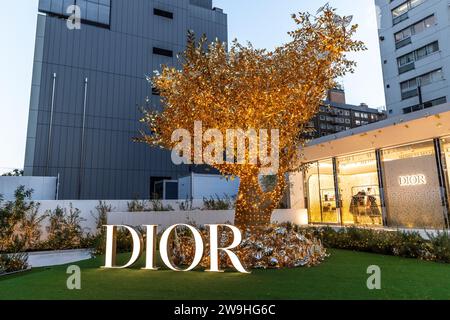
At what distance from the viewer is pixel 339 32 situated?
7.05 m

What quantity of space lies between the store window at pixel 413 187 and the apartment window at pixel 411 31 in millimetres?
21966

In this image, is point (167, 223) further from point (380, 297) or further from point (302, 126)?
point (380, 297)

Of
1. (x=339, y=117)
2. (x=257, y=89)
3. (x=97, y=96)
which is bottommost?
(x=257, y=89)

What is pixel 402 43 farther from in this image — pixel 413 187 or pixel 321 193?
pixel 413 187

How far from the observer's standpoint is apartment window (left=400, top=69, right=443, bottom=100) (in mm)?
26595

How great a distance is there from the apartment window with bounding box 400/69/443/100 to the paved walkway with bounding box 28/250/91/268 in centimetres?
2970

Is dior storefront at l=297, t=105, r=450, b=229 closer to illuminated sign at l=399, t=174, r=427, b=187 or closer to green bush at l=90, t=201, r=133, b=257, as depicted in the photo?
illuminated sign at l=399, t=174, r=427, b=187

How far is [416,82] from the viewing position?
2828 cm

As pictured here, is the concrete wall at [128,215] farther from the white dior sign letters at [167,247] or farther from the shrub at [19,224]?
the white dior sign letters at [167,247]

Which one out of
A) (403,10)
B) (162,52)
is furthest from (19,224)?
(403,10)

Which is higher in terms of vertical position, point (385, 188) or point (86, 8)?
point (86, 8)

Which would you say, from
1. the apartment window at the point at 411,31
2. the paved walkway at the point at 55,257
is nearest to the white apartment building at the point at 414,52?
the apartment window at the point at 411,31

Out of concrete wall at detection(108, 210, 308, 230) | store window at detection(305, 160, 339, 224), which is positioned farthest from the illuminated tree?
store window at detection(305, 160, 339, 224)

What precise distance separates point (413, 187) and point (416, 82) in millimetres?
21473
